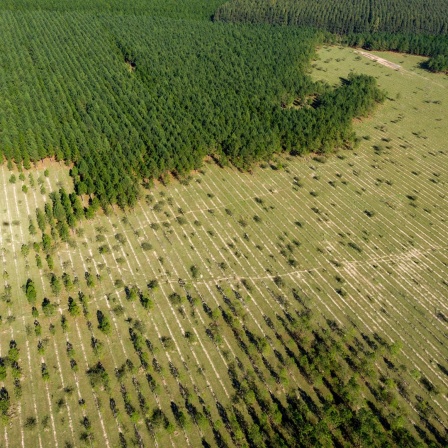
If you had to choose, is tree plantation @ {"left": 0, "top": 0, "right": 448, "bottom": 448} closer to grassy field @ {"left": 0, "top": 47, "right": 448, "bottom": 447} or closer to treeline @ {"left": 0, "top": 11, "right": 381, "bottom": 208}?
grassy field @ {"left": 0, "top": 47, "right": 448, "bottom": 447}

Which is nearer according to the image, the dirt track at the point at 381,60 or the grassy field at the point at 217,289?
the grassy field at the point at 217,289

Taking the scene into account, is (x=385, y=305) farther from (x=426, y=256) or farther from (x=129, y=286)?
(x=129, y=286)

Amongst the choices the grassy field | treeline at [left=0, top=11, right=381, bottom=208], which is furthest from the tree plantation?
treeline at [left=0, top=11, right=381, bottom=208]

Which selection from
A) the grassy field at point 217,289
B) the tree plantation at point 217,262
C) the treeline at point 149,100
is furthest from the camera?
the treeline at point 149,100

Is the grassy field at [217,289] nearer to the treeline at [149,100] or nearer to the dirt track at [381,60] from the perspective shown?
the treeline at [149,100]

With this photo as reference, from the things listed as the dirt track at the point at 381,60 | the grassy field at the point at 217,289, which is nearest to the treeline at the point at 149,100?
the grassy field at the point at 217,289

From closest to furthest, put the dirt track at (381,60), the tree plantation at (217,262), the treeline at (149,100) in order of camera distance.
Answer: the tree plantation at (217,262) < the treeline at (149,100) < the dirt track at (381,60)
